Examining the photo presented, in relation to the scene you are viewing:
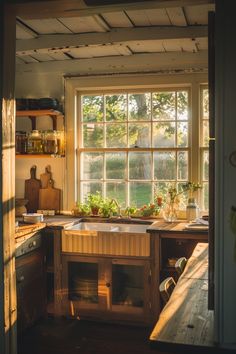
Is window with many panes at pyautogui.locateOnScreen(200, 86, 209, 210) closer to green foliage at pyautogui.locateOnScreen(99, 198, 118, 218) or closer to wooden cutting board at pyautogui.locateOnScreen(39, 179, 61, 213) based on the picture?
green foliage at pyautogui.locateOnScreen(99, 198, 118, 218)

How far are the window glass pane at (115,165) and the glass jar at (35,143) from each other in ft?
2.48

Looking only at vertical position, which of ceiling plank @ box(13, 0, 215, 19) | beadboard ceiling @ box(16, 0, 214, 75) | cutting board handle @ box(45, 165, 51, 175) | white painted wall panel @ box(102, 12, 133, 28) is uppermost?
white painted wall panel @ box(102, 12, 133, 28)

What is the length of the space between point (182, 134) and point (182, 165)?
0.34 metres

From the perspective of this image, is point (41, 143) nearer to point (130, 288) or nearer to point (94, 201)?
point (94, 201)

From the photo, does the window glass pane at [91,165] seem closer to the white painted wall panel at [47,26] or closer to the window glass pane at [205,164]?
the window glass pane at [205,164]

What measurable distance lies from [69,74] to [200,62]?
146 centimetres

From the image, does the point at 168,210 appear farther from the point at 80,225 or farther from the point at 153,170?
the point at 80,225

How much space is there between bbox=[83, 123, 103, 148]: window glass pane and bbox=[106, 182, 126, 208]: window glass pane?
0.48 metres

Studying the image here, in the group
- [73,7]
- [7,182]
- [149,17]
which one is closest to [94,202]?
[149,17]

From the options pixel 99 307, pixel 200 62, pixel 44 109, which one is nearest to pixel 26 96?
pixel 44 109

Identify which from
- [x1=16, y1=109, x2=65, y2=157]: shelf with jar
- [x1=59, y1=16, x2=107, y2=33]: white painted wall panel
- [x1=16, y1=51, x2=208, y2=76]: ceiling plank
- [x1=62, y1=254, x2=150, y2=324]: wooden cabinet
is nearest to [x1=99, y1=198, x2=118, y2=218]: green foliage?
[x1=62, y1=254, x2=150, y2=324]: wooden cabinet

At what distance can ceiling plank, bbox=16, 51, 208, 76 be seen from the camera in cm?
474

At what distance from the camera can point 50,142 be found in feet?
16.4

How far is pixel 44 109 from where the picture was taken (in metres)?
4.93
